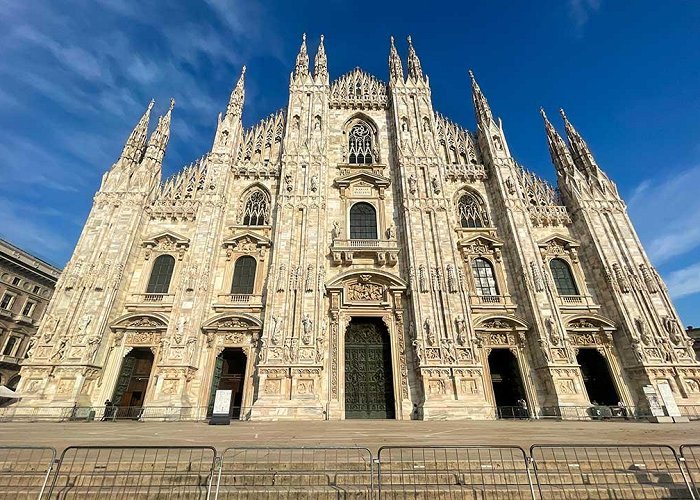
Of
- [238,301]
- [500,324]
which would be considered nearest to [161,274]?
[238,301]

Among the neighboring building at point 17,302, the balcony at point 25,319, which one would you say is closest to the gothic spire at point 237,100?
the neighboring building at point 17,302

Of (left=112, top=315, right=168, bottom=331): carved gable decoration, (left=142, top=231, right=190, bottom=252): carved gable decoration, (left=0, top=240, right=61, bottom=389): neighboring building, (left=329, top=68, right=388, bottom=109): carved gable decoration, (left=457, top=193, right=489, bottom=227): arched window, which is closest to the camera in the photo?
(left=112, top=315, right=168, bottom=331): carved gable decoration

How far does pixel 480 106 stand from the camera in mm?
24750

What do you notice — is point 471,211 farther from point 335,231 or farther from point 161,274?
point 161,274

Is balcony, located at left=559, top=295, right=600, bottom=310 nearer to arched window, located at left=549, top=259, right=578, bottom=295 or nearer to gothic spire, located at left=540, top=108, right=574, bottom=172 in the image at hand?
arched window, located at left=549, top=259, right=578, bottom=295

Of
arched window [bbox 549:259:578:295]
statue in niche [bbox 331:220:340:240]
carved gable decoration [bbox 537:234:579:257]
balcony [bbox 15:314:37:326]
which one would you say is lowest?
arched window [bbox 549:259:578:295]

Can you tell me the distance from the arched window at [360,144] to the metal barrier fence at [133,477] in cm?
2000

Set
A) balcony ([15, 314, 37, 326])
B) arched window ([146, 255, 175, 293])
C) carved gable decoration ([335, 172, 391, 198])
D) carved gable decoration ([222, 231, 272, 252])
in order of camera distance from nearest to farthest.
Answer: arched window ([146, 255, 175, 293]) → carved gable decoration ([222, 231, 272, 252]) → carved gable decoration ([335, 172, 391, 198]) → balcony ([15, 314, 37, 326])

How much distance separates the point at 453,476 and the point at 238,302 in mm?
14889

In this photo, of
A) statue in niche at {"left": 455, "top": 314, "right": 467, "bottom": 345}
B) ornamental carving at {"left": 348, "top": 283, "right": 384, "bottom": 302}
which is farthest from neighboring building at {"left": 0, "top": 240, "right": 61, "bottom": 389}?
statue in niche at {"left": 455, "top": 314, "right": 467, "bottom": 345}

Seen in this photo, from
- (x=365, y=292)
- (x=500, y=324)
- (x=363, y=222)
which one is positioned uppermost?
(x=363, y=222)

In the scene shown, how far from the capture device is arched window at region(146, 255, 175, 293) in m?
18.5

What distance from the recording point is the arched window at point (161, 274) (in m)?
18.5

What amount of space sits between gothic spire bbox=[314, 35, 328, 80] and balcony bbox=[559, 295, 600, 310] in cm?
2218
